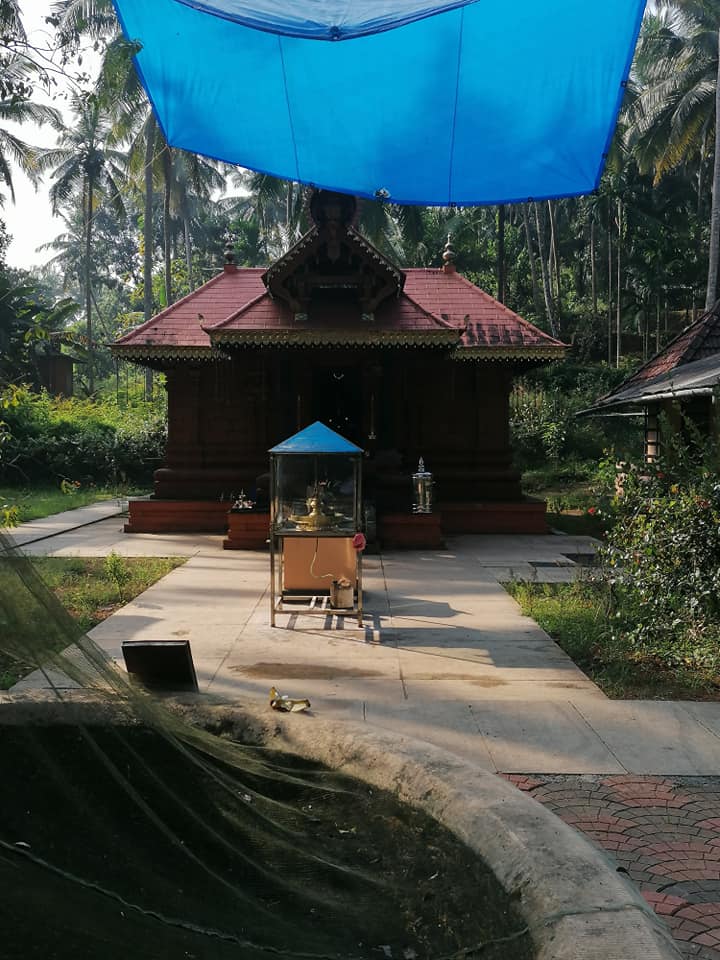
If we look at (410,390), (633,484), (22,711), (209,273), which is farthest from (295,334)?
(209,273)

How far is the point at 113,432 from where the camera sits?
26734 mm

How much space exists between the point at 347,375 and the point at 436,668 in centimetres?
1180

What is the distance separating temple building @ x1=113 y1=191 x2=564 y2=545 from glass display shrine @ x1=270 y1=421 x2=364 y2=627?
4674 millimetres

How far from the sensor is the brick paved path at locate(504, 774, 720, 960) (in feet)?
9.88

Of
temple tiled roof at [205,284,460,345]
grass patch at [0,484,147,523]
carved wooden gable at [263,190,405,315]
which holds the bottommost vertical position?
grass patch at [0,484,147,523]

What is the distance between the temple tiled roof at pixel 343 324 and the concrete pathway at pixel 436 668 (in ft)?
14.6

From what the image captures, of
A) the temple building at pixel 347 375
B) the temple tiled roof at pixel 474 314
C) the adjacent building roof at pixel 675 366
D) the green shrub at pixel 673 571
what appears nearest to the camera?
the green shrub at pixel 673 571

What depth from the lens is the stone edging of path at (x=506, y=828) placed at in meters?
1.90

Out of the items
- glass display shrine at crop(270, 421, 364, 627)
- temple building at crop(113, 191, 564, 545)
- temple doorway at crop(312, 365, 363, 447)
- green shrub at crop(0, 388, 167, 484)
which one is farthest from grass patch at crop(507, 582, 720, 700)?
green shrub at crop(0, 388, 167, 484)

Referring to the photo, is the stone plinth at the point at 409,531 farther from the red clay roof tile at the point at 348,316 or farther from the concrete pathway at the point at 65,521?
the concrete pathway at the point at 65,521

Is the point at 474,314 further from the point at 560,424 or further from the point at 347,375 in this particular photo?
the point at 560,424

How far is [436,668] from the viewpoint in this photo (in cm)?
654

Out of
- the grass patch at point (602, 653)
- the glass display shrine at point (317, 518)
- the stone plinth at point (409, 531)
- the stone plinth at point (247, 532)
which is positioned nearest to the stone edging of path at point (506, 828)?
the grass patch at point (602, 653)

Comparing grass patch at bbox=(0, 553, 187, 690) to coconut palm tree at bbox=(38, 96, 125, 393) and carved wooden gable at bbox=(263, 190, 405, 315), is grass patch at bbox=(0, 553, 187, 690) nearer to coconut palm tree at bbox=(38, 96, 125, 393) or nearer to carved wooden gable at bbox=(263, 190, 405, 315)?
carved wooden gable at bbox=(263, 190, 405, 315)
